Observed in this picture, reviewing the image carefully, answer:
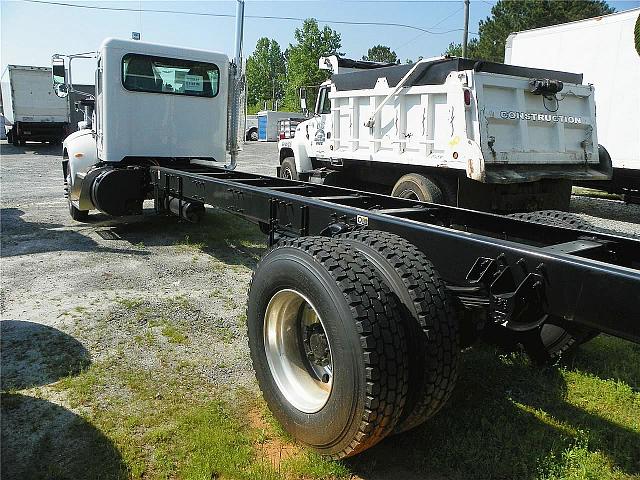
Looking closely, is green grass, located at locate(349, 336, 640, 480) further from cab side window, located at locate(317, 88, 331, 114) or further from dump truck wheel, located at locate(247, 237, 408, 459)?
Result: cab side window, located at locate(317, 88, 331, 114)

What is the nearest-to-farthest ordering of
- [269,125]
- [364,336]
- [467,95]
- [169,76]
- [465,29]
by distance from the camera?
[364,336]
[467,95]
[169,76]
[465,29]
[269,125]

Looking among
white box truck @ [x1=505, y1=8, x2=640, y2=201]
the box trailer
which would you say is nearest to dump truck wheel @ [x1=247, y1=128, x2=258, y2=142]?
the box trailer

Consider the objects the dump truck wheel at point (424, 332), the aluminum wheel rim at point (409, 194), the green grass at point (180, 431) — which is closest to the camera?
the dump truck wheel at point (424, 332)

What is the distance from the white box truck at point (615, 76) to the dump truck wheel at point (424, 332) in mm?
9227

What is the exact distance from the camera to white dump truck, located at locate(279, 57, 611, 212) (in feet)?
22.8

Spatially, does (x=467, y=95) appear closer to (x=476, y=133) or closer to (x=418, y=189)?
(x=476, y=133)

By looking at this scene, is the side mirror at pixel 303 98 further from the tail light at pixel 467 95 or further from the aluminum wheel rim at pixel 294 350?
the aluminum wheel rim at pixel 294 350

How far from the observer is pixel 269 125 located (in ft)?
131

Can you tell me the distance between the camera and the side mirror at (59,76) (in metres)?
8.16

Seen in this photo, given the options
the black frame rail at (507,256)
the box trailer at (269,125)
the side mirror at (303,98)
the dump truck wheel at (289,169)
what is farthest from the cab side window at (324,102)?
the box trailer at (269,125)

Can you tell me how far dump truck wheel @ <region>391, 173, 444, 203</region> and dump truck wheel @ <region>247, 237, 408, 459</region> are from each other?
4.90 meters

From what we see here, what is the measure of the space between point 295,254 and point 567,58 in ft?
35.7

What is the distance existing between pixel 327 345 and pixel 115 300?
2827mm

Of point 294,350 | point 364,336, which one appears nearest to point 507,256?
point 364,336
